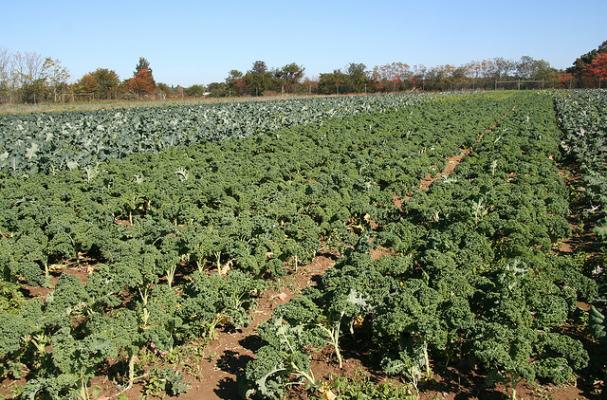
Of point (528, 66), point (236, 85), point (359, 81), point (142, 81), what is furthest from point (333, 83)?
point (528, 66)

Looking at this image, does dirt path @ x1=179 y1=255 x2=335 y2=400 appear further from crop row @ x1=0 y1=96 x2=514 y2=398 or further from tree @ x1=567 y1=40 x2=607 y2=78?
tree @ x1=567 y1=40 x2=607 y2=78

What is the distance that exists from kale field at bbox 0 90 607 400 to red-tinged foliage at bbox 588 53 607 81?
9115 cm

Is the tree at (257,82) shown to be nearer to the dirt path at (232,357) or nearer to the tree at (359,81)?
the tree at (359,81)

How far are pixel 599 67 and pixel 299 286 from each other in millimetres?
104396

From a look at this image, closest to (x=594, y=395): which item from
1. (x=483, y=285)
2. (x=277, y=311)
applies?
(x=483, y=285)

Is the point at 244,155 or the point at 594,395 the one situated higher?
the point at 244,155

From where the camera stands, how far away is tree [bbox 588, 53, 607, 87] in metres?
90.2

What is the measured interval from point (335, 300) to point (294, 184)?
245 inches

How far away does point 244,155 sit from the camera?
16.0 m

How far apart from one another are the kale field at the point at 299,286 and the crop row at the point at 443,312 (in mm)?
25

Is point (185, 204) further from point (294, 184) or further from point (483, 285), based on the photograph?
point (483, 285)

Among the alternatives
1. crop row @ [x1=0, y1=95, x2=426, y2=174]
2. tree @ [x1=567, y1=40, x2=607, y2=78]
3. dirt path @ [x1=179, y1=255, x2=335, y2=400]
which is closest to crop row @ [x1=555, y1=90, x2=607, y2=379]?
dirt path @ [x1=179, y1=255, x2=335, y2=400]

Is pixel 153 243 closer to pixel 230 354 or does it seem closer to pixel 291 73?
pixel 230 354

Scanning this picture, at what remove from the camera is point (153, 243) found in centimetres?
762
